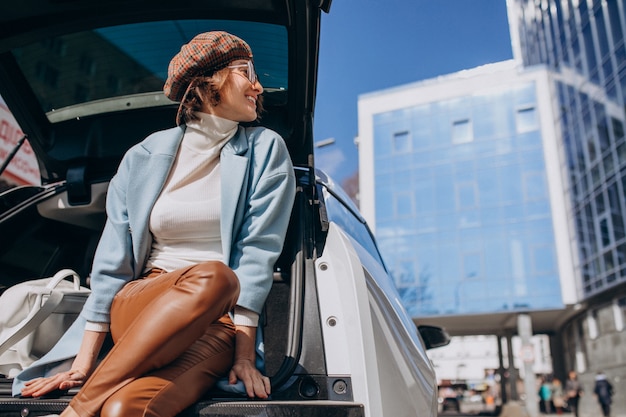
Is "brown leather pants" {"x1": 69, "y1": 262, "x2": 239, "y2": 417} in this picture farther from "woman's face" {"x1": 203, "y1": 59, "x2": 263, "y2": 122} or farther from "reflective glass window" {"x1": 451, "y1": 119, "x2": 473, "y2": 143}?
"reflective glass window" {"x1": 451, "y1": 119, "x2": 473, "y2": 143}

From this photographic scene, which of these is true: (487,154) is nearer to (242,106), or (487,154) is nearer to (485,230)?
(485,230)

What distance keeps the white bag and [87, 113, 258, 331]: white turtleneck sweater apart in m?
0.64

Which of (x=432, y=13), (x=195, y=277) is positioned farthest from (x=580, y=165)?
(x=195, y=277)

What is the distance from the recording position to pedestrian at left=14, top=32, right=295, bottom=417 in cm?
137

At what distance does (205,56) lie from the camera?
1.79m

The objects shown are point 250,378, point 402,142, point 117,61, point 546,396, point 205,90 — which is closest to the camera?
point 250,378

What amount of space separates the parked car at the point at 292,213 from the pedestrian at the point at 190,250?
0.41 ft

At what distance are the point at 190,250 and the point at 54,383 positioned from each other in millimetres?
544

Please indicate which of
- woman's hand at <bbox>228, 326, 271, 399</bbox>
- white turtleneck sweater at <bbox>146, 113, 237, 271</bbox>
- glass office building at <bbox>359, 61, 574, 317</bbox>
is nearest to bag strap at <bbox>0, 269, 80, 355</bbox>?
white turtleneck sweater at <bbox>146, 113, 237, 271</bbox>

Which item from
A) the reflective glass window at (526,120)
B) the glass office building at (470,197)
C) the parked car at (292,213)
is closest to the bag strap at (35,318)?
the parked car at (292,213)

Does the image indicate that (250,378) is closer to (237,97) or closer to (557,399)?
(237,97)

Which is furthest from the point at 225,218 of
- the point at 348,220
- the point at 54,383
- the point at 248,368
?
the point at 348,220

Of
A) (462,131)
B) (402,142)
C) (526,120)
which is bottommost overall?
(526,120)

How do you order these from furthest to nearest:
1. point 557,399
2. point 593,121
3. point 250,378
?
point 557,399 → point 593,121 → point 250,378
